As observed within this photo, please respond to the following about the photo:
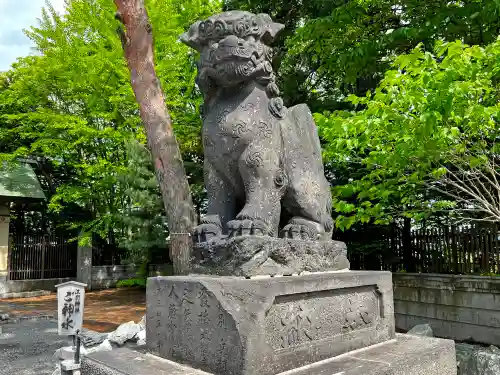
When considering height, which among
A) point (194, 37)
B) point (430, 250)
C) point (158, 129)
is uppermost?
point (158, 129)

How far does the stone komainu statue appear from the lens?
2.94 m

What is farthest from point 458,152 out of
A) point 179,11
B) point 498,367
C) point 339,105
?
point 179,11

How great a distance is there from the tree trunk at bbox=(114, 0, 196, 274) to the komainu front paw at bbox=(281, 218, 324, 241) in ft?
13.7

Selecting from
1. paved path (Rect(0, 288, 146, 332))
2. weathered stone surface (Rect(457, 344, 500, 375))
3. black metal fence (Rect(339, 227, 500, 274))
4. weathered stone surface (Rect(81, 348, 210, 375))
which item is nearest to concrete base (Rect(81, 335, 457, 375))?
weathered stone surface (Rect(81, 348, 210, 375))

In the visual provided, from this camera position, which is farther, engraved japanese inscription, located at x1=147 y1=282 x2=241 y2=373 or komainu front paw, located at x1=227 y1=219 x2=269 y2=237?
komainu front paw, located at x1=227 y1=219 x2=269 y2=237

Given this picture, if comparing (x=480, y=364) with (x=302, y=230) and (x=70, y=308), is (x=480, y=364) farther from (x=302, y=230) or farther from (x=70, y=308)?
(x=70, y=308)

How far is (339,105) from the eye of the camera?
1006cm

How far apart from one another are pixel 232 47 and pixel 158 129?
15.5 feet

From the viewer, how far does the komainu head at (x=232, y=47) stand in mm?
2920

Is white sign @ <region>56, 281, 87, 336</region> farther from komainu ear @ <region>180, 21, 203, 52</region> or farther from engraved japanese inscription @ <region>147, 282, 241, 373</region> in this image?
komainu ear @ <region>180, 21, 203, 52</region>

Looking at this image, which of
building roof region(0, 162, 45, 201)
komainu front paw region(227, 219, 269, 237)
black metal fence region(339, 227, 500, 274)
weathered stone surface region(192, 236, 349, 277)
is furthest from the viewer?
building roof region(0, 162, 45, 201)

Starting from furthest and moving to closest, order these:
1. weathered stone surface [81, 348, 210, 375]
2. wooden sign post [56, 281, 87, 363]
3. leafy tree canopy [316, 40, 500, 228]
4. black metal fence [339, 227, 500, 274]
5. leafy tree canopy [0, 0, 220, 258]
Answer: leafy tree canopy [0, 0, 220, 258], black metal fence [339, 227, 500, 274], wooden sign post [56, 281, 87, 363], leafy tree canopy [316, 40, 500, 228], weathered stone surface [81, 348, 210, 375]

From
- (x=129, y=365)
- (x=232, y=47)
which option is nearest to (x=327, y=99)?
(x=232, y=47)

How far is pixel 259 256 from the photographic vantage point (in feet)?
8.89
